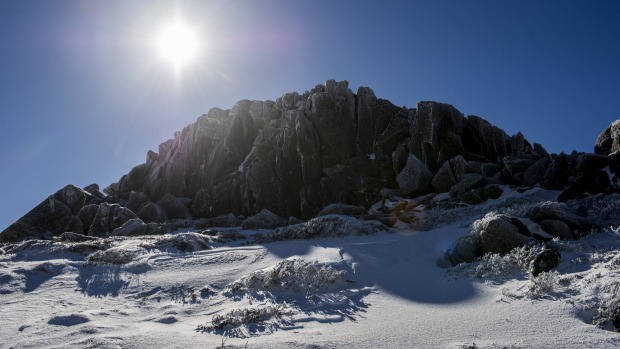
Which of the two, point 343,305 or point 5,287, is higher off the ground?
point 5,287

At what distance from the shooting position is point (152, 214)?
37.0 metres

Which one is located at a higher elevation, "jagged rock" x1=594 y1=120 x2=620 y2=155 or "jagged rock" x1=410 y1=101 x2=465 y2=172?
"jagged rock" x1=410 y1=101 x2=465 y2=172

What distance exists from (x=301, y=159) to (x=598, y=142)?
78.5 feet

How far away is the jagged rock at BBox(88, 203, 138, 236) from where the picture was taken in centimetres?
3112

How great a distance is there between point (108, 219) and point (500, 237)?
1173 inches

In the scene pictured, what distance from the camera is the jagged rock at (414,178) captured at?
105 feet

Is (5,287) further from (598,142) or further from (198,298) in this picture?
(598,142)

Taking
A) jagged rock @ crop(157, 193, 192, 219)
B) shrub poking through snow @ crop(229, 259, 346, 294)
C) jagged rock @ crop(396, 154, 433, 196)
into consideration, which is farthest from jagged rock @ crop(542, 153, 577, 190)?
jagged rock @ crop(157, 193, 192, 219)

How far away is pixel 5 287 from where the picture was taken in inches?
420

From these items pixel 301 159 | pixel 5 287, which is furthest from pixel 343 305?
pixel 301 159

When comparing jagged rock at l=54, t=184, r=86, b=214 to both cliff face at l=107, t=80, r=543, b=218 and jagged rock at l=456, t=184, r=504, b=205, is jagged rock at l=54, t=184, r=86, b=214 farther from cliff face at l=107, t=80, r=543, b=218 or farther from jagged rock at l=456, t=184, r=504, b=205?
jagged rock at l=456, t=184, r=504, b=205

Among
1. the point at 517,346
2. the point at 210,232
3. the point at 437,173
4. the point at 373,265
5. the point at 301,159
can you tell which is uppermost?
the point at 301,159

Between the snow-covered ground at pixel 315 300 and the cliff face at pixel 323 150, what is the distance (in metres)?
22.3

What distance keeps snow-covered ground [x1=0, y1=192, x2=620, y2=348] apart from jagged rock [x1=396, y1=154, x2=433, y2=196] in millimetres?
17480
